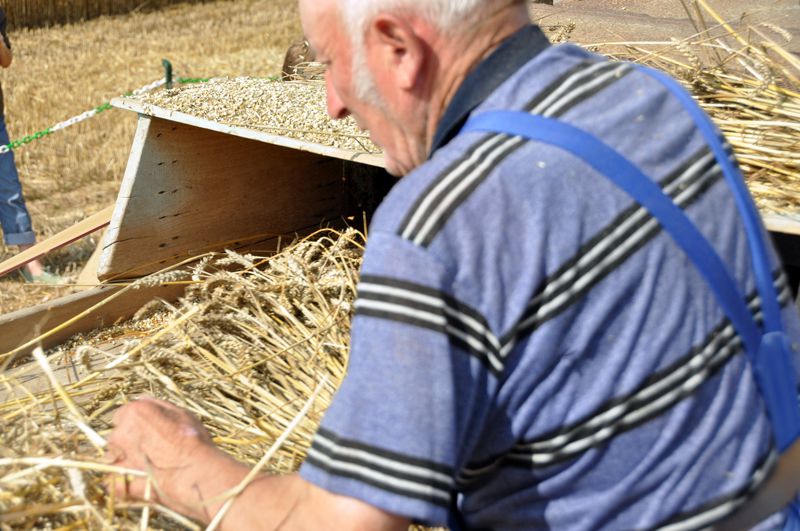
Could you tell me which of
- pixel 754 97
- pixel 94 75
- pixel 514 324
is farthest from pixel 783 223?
pixel 94 75

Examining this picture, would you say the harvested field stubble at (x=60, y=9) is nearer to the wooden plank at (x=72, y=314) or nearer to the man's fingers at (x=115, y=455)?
the wooden plank at (x=72, y=314)

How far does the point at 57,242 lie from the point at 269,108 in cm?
109

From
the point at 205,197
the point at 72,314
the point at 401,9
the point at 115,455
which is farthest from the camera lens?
the point at 205,197

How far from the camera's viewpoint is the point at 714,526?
1.13 m

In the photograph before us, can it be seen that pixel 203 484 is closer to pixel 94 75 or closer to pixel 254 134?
pixel 254 134

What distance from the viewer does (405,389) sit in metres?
0.95

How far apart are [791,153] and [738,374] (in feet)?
3.67

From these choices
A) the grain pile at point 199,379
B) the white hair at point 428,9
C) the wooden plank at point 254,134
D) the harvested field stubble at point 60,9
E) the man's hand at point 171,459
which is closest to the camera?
the white hair at point 428,9

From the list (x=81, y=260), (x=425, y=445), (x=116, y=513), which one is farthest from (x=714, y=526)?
(x=81, y=260)

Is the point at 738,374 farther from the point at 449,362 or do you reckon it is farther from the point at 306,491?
the point at 306,491

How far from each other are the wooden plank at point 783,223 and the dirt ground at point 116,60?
599 mm

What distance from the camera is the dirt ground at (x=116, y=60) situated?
10.8 ft

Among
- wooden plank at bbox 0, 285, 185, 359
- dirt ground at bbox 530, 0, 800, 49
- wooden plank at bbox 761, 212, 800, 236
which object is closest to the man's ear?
wooden plank at bbox 761, 212, 800, 236

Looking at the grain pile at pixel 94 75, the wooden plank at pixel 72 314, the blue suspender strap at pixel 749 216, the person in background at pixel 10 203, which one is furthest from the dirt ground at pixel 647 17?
the person in background at pixel 10 203
